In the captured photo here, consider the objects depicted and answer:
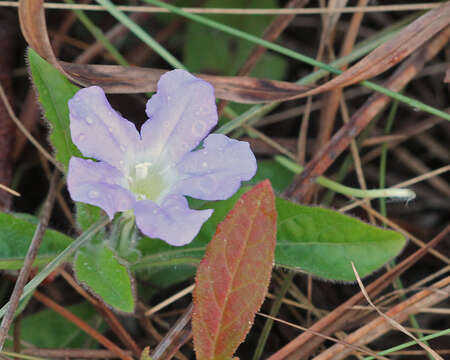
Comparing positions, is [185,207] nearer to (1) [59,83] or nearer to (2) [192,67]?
(1) [59,83]

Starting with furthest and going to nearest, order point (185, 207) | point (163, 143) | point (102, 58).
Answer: point (102, 58), point (163, 143), point (185, 207)

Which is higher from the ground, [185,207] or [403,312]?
[185,207]

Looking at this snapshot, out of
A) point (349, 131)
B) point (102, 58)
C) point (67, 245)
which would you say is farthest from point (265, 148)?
point (67, 245)

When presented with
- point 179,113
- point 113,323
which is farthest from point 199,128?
point 113,323

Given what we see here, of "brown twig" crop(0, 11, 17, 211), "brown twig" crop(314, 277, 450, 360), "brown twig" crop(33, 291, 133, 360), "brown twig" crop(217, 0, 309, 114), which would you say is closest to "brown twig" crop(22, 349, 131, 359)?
"brown twig" crop(33, 291, 133, 360)

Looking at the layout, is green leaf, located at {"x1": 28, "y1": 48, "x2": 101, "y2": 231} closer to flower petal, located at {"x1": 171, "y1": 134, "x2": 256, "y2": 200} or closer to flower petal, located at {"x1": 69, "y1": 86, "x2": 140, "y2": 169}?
flower petal, located at {"x1": 69, "y1": 86, "x2": 140, "y2": 169}

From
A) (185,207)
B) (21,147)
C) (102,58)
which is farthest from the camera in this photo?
(102,58)

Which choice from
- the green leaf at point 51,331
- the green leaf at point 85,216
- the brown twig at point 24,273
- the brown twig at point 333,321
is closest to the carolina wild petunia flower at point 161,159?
the green leaf at point 85,216
